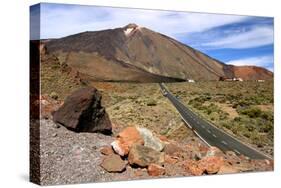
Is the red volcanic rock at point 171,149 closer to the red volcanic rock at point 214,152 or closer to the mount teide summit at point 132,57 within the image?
the red volcanic rock at point 214,152

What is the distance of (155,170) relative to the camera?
1367 centimetres

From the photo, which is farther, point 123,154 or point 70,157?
point 123,154

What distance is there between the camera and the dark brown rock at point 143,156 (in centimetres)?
1344

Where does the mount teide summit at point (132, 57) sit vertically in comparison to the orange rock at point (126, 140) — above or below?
above

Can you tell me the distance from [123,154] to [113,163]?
1.01ft

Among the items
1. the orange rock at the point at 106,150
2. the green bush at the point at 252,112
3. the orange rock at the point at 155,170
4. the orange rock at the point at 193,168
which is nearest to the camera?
the orange rock at the point at 106,150

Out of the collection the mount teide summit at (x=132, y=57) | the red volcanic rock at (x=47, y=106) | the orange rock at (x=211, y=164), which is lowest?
the orange rock at (x=211, y=164)

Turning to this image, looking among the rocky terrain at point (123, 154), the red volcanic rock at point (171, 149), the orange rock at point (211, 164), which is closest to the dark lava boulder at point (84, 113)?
the rocky terrain at point (123, 154)

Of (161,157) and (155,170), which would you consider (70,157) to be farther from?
(161,157)

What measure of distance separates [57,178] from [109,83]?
220 cm

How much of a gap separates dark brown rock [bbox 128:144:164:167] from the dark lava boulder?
0.65 meters

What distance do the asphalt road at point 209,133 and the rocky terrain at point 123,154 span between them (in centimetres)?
15

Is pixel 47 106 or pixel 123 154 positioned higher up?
pixel 47 106

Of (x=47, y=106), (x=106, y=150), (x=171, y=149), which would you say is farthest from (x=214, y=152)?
(x=47, y=106)
